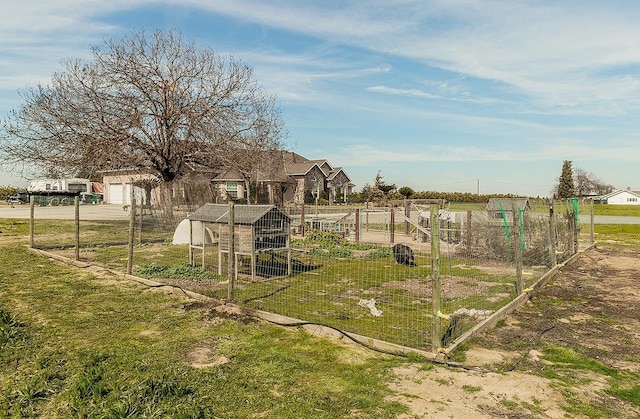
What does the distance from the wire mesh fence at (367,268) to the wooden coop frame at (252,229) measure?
0.07 feet

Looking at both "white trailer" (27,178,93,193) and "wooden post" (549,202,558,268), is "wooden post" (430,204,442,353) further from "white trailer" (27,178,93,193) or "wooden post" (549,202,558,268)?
"white trailer" (27,178,93,193)

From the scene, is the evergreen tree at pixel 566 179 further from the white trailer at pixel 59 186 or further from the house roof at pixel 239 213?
the house roof at pixel 239 213

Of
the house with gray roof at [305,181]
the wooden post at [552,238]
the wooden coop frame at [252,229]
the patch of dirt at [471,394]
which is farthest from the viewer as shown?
the house with gray roof at [305,181]

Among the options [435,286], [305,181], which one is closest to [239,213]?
[435,286]

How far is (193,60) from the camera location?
19984mm

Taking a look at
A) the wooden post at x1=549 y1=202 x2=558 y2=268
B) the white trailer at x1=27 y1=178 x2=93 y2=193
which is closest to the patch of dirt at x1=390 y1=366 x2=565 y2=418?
the wooden post at x1=549 y1=202 x2=558 y2=268

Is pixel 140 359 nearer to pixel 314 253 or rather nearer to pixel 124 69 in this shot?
pixel 314 253

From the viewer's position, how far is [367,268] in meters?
10.9

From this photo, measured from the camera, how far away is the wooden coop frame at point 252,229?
8664mm

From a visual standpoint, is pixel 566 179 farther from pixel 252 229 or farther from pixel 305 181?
pixel 252 229

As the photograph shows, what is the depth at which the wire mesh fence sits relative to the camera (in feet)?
20.2

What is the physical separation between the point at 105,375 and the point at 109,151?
16.8 meters

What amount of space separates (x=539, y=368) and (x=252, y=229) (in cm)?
563

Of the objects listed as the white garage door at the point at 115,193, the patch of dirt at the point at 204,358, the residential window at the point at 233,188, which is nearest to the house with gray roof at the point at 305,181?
the residential window at the point at 233,188
